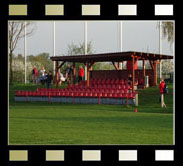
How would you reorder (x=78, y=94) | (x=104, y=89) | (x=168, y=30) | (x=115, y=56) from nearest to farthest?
(x=78, y=94)
(x=104, y=89)
(x=115, y=56)
(x=168, y=30)

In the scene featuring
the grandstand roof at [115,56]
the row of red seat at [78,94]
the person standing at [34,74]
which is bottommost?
the row of red seat at [78,94]

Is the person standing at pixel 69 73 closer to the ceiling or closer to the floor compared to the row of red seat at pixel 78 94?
closer to the ceiling

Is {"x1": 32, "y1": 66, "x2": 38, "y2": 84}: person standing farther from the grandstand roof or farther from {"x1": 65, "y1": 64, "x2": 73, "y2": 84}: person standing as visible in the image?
the grandstand roof

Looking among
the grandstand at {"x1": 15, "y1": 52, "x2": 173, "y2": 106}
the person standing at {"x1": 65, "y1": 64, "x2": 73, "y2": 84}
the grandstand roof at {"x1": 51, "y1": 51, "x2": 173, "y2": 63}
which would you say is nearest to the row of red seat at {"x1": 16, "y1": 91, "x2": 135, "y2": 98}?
the grandstand at {"x1": 15, "y1": 52, "x2": 173, "y2": 106}

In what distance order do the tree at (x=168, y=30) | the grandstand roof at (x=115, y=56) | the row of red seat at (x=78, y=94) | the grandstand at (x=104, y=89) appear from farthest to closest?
the tree at (x=168, y=30)
the grandstand roof at (x=115, y=56)
the grandstand at (x=104, y=89)
the row of red seat at (x=78, y=94)

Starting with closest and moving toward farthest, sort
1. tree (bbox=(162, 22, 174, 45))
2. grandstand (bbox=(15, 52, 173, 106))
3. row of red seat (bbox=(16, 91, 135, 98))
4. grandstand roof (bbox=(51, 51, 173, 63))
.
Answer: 1. row of red seat (bbox=(16, 91, 135, 98))
2. grandstand (bbox=(15, 52, 173, 106))
3. grandstand roof (bbox=(51, 51, 173, 63))
4. tree (bbox=(162, 22, 174, 45))

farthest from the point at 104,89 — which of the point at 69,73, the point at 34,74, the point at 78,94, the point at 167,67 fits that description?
the point at 167,67

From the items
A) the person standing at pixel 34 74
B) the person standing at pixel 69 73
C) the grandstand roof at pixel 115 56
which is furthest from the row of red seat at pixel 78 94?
the person standing at pixel 69 73

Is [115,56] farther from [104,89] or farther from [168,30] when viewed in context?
[168,30]

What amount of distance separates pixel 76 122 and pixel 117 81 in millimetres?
16799

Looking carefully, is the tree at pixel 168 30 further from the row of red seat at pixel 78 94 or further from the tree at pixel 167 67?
the row of red seat at pixel 78 94

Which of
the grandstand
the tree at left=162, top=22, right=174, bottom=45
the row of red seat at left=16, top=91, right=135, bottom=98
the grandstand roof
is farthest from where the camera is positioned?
the tree at left=162, top=22, right=174, bottom=45

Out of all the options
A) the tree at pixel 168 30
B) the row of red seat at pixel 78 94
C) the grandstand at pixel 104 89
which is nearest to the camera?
the row of red seat at pixel 78 94
